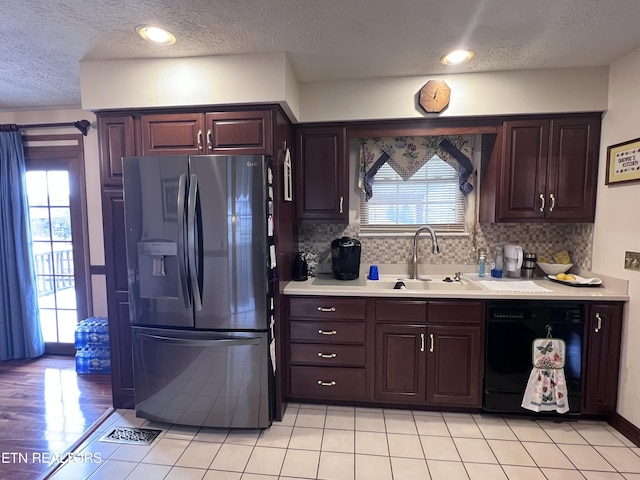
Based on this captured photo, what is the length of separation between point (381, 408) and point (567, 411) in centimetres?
120

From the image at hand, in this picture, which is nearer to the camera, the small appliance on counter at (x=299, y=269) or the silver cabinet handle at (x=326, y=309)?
the silver cabinet handle at (x=326, y=309)

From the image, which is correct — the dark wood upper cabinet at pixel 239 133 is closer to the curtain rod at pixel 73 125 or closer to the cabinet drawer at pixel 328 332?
the cabinet drawer at pixel 328 332

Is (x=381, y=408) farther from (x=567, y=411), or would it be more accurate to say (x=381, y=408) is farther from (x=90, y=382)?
(x=90, y=382)

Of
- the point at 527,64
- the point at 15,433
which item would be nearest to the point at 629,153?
the point at 527,64

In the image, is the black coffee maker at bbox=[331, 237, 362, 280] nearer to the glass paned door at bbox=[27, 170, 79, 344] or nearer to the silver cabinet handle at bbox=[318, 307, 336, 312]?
A: the silver cabinet handle at bbox=[318, 307, 336, 312]

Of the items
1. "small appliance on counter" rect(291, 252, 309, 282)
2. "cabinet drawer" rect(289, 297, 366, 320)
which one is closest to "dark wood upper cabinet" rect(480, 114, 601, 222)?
"cabinet drawer" rect(289, 297, 366, 320)

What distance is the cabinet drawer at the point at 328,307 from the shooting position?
7.67 ft

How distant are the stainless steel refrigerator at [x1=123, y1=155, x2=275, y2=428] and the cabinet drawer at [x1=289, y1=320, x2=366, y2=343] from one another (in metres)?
0.30

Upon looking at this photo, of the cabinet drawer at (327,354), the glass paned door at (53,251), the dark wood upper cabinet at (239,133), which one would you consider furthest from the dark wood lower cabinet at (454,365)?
the glass paned door at (53,251)

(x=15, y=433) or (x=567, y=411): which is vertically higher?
(x=567, y=411)

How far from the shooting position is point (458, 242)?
280 cm

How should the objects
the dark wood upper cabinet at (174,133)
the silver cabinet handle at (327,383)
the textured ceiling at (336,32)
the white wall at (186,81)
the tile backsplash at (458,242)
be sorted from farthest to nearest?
1. the tile backsplash at (458,242)
2. the silver cabinet handle at (327,383)
3. the dark wood upper cabinet at (174,133)
4. the white wall at (186,81)
5. the textured ceiling at (336,32)

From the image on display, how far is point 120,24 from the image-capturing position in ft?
5.72

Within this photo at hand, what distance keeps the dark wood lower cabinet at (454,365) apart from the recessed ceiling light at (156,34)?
240cm
